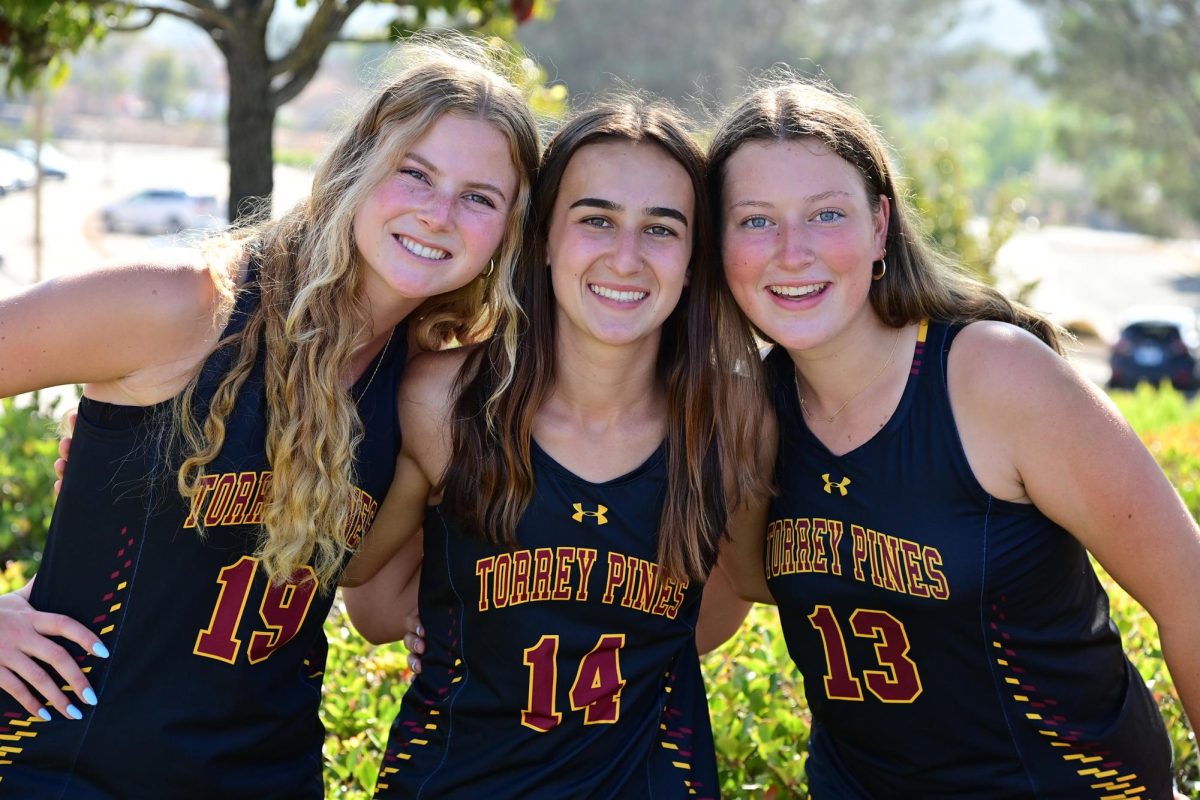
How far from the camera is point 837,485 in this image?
287cm

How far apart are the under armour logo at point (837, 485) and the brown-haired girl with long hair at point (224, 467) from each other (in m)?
0.95

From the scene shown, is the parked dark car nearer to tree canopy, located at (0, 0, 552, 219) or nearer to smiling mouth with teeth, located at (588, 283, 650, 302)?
tree canopy, located at (0, 0, 552, 219)

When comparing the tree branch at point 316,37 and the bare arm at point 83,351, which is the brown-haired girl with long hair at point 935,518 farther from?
the tree branch at point 316,37

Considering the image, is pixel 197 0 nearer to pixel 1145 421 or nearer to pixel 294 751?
pixel 294 751

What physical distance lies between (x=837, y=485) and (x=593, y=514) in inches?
22.0

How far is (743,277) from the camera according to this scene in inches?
116

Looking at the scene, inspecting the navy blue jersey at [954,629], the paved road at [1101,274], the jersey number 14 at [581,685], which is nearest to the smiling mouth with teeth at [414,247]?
the jersey number 14 at [581,685]

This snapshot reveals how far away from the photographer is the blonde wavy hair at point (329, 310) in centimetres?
265

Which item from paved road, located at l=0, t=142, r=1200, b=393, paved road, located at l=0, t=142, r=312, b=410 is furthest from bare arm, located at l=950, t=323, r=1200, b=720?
paved road, located at l=0, t=142, r=312, b=410

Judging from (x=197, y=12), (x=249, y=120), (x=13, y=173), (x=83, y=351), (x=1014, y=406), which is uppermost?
(x=13, y=173)

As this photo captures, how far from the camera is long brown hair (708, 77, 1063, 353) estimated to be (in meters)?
2.95

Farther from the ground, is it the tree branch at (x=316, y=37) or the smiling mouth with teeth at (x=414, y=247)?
the tree branch at (x=316, y=37)

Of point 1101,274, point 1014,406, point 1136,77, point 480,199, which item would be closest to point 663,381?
point 480,199

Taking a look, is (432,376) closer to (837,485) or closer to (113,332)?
(113,332)
